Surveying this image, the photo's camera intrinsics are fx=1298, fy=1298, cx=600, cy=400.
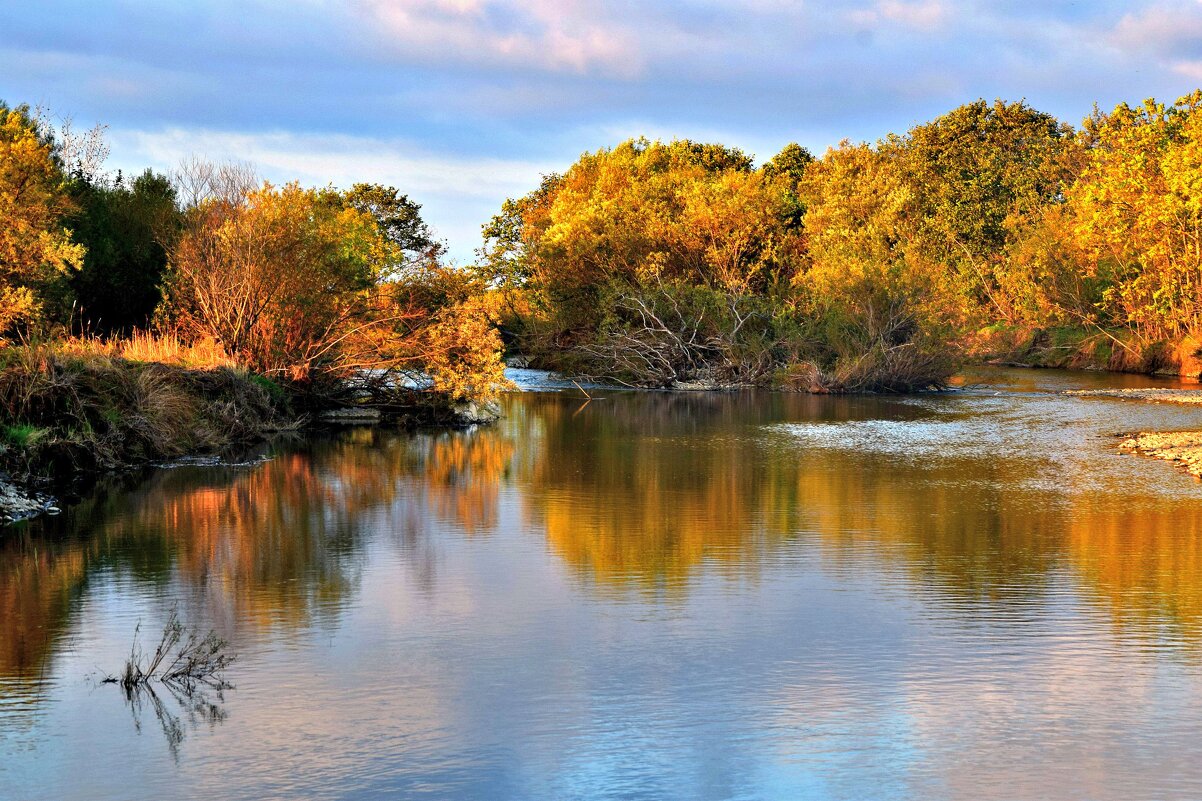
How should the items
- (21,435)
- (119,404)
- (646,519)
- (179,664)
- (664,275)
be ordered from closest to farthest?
(179,664) → (646,519) → (21,435) → (119,404) → (664,275)

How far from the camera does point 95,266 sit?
40.6 meters

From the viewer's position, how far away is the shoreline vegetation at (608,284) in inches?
1094

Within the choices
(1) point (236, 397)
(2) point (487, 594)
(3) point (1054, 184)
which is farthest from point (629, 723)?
(3) point (1054, 184)

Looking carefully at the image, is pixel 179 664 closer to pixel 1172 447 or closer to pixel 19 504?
pixel 19 504

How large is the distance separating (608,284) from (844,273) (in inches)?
410

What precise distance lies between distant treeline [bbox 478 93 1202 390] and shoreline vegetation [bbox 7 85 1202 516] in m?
0.13

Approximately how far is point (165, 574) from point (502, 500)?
7.03 meters

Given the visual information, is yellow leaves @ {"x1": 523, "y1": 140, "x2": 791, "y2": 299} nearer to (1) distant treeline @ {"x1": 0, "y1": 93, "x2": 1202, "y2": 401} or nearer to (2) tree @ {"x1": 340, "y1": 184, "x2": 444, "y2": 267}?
(1) distant treeline @ {"x1": 0, "y1": 93, "x2": 1202, "y2": 401}

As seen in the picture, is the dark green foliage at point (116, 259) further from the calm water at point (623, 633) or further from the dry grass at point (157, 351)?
the calm water at point (623, 633)

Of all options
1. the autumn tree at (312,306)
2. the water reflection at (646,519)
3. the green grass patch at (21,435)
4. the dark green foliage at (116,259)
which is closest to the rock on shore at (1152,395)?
the water reflection at (646,519)

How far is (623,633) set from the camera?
11.9 metres

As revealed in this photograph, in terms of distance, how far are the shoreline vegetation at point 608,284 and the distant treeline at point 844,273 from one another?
13 cm

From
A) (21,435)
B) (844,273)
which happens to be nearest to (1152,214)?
(844,273)

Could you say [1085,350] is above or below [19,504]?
above
